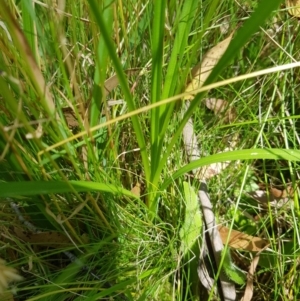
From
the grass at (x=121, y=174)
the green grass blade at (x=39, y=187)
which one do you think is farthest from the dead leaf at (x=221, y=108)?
the green grass blade at (x=39, y=187)

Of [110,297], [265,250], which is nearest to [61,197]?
[110,297]

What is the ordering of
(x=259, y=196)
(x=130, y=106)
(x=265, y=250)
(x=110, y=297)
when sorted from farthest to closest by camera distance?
(x=259, y=196) < (x=265, y=250) < (x=110, y=297) < (x=130, y=106)

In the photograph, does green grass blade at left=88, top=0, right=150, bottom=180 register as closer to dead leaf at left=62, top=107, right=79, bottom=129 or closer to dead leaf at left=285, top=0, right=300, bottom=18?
dead leaf at left=62, top=107, right=79, bottom=129

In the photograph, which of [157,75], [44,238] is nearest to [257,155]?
[157,75]

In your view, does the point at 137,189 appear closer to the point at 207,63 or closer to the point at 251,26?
the point at 207,63

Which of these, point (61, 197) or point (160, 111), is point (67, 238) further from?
point (160, 111)
